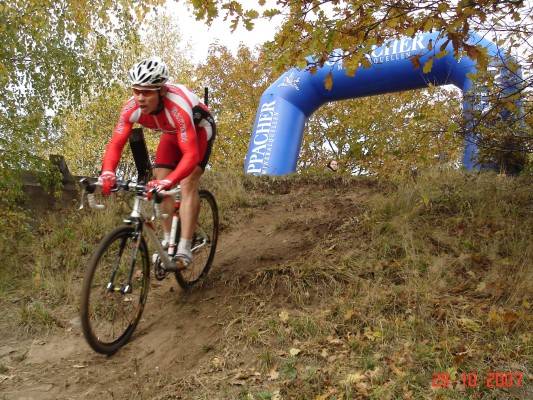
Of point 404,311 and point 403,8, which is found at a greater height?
point 403,8

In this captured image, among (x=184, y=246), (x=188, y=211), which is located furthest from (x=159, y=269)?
(x=188, y=211)

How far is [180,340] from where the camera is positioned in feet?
13.1

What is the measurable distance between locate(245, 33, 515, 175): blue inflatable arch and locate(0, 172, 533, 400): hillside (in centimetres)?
353

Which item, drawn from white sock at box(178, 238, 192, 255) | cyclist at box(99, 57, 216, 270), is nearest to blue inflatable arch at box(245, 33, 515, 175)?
cyclist at box(99, 57, 216, 270)

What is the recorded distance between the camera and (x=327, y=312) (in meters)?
3.82

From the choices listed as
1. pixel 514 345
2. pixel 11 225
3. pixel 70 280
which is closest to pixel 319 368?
pixel 514 345

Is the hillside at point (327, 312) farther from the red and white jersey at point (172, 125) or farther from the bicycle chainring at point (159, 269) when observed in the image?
the red and white jersey at point (172, 125)

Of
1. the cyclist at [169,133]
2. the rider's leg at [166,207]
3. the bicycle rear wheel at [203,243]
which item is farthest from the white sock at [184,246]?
the bicycle rear wheel at [203,243]

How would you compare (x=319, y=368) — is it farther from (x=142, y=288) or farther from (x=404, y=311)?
(x=142, y=288)

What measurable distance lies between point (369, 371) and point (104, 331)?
220 centimetres

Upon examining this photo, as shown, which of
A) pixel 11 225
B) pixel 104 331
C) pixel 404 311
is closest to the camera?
pixel 404 311

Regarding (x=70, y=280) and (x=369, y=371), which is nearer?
(x=369, y=371)
